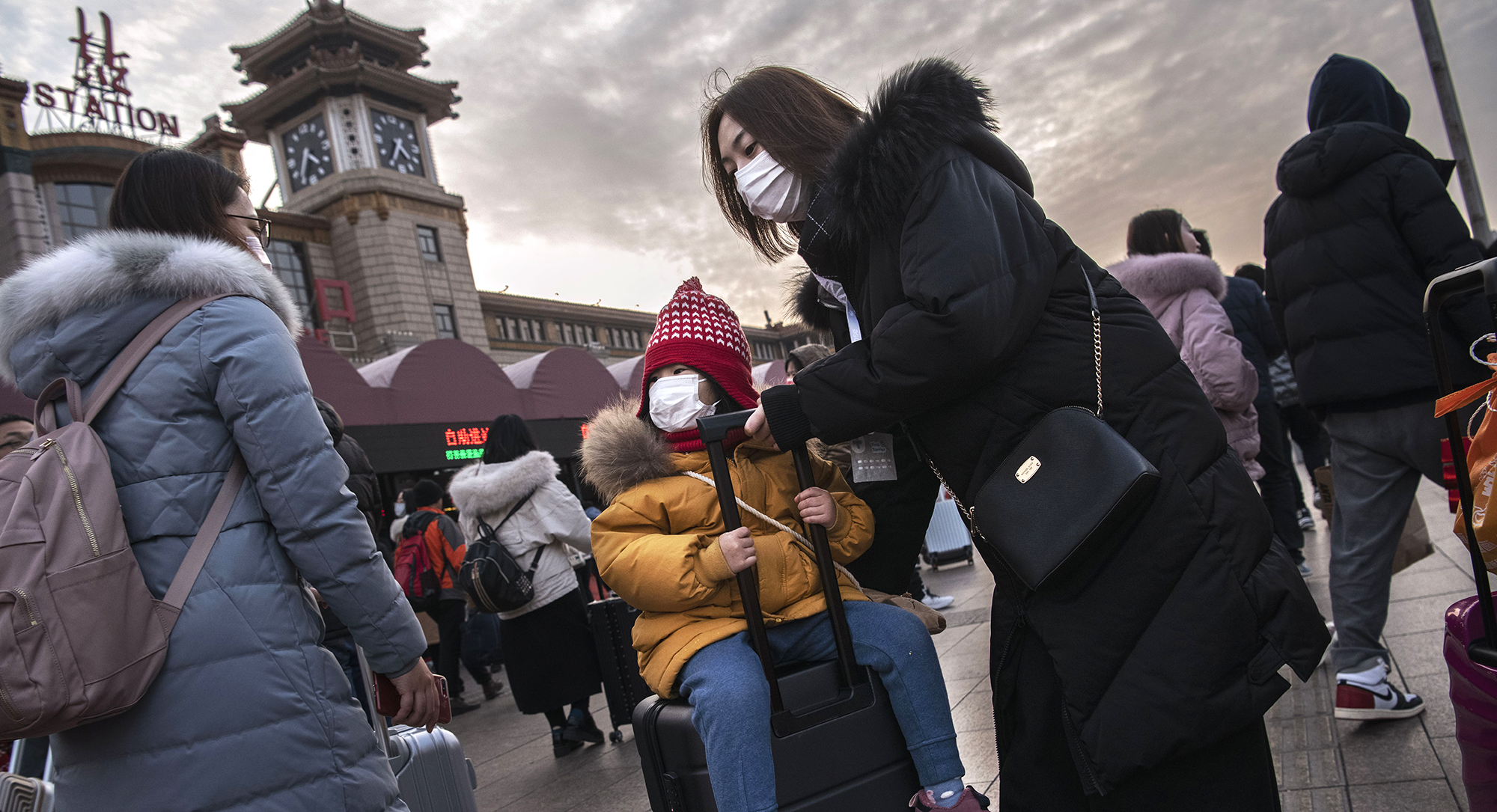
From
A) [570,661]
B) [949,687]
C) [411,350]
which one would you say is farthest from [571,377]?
[949,687]

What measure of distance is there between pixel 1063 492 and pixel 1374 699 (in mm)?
Answer: 2374

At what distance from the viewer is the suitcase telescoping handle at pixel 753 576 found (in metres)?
1.99

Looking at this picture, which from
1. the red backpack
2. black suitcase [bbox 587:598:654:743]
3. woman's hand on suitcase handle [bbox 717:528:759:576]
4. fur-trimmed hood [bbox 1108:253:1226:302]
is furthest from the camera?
the red backpack

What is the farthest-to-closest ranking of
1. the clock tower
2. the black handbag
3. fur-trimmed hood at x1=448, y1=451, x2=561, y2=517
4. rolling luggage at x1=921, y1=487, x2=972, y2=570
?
1. the clock tower
2. rolling luggage at x1=921, y1=487, x2=972, y2=570
3. fur-trimmed hood at x1=448, y1=451, x2=561, y2=517
4. the black handbag

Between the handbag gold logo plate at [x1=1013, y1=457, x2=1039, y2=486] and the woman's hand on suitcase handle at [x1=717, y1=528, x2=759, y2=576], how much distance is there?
2.46ft

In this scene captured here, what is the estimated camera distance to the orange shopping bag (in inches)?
66.2

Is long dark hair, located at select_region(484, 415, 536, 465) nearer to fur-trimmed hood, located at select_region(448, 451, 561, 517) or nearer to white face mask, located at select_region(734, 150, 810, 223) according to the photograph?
fur-trimmed hood, located at select_region(448, 451, 561, 517)

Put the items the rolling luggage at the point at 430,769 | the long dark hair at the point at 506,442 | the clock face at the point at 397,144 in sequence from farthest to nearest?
1. the clock face at the point at 397,144
2. the long dark hair at the point at 506,442
3. the rolling luggage at the point at 430,769

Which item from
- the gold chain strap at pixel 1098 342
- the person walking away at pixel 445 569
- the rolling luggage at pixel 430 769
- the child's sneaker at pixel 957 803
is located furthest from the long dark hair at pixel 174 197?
the person walking away at pixel 445 569

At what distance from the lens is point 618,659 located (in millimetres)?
5086

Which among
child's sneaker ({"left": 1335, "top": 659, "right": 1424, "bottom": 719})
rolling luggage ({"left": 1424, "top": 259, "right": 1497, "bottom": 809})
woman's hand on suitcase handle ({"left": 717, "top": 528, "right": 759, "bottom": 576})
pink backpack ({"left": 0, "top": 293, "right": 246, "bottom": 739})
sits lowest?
child's sneaker ({"left": 1335, "top": 659, "right": 1424, "bottom": 719})

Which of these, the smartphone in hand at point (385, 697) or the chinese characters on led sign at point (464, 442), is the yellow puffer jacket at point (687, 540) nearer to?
the smartphone in hand at point (385, 697)

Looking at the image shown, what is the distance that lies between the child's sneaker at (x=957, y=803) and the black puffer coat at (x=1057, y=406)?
33 centimetres

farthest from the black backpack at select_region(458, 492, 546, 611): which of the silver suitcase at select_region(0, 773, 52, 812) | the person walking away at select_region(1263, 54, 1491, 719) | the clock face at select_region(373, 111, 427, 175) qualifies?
the clock face at select_region(373, 111, 427, 175)
